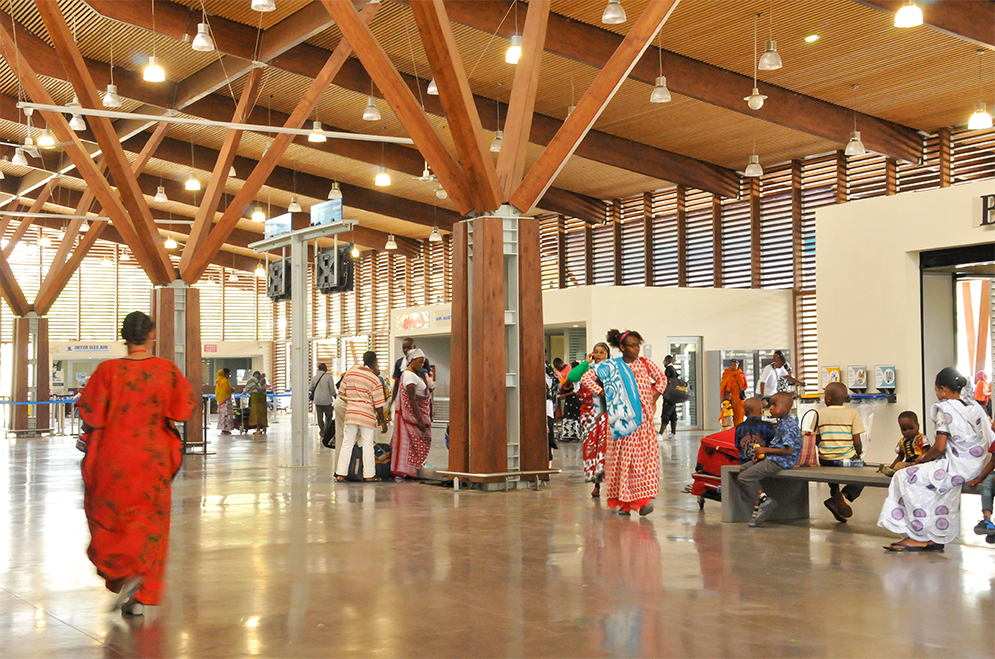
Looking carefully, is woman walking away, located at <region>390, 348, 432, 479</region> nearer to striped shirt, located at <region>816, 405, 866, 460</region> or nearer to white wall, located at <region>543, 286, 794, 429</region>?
striped shirt, located at <region>816, 405, 866, 460</region>

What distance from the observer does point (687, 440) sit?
17.2 metres

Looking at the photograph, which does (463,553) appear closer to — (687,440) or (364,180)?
(687,440)

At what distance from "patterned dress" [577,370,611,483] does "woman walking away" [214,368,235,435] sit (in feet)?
43.4

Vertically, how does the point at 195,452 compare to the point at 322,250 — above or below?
below

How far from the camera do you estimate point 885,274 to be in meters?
11.6

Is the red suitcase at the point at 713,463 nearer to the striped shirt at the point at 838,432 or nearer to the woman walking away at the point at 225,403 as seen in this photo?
the striped shirt at the point at 838,432

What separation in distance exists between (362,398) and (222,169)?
6220mm

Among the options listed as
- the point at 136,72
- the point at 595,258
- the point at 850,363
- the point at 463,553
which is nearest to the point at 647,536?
the point at 463,553

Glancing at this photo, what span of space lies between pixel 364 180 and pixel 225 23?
35.2ft

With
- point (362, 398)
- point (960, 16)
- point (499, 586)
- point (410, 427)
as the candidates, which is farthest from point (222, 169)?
point (499, 586)

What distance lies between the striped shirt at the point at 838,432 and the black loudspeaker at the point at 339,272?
6.43 m

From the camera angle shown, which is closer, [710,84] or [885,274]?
[885,274]

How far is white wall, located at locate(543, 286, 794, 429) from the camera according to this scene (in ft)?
63.2

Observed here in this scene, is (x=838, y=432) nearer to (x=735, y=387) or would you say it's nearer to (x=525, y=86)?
(x=525, y=86)
